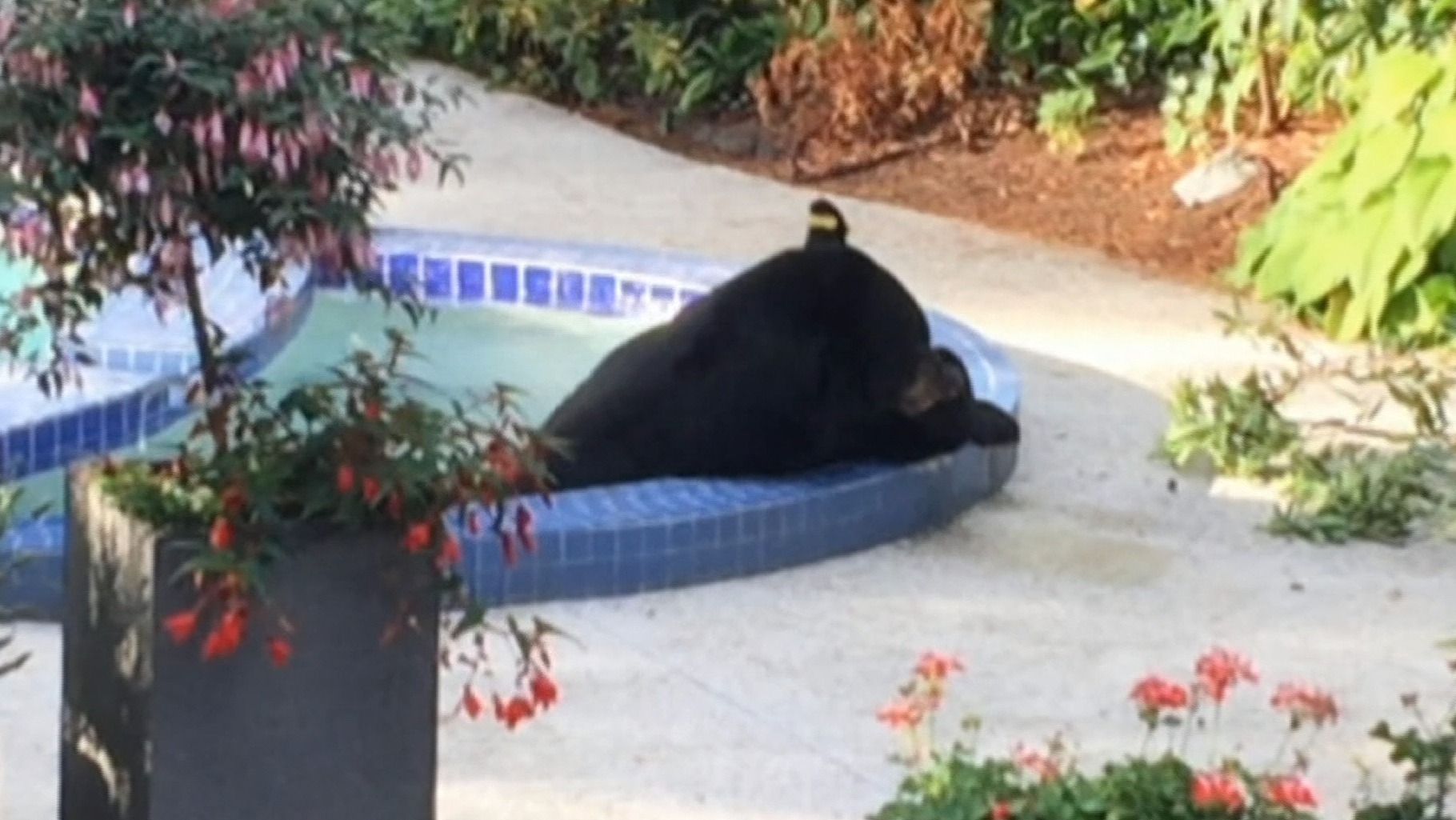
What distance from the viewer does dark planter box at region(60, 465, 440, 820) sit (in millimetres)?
4203

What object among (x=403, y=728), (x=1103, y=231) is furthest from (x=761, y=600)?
(x=1103, y=231)

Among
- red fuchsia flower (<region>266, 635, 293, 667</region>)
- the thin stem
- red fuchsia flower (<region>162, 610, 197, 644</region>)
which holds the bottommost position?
red fuchsia flower (<region>266, 635, 293, 667</region>)

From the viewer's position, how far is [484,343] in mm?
9633

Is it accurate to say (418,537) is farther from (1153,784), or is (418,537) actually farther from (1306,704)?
(1306,704)

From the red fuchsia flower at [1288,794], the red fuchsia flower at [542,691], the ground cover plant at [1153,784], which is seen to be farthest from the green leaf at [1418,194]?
the red fuchsia flower at [542,691]

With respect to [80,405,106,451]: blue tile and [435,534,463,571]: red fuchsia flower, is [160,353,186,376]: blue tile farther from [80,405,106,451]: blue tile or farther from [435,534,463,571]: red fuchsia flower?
[435,534,463,571]: red fuchsia flower

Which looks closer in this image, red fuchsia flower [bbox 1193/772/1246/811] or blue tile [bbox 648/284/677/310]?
red fuchsia flower [bbox 1193/772/1246/811]

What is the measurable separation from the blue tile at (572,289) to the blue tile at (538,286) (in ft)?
0.16

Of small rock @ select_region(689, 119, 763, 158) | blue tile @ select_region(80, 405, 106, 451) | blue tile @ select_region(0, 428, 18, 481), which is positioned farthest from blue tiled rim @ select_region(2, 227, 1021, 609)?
small rock @ select_region(689, 119, 763, 158)

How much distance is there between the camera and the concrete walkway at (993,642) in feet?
18.0

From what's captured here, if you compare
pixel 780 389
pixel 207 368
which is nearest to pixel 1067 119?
pixel 780 389

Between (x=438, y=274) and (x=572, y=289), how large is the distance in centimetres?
41

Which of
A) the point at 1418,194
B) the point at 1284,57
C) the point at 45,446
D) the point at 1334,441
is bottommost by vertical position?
the point at 45,446

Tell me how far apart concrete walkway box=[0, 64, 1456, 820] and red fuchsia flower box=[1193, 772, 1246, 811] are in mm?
1183
